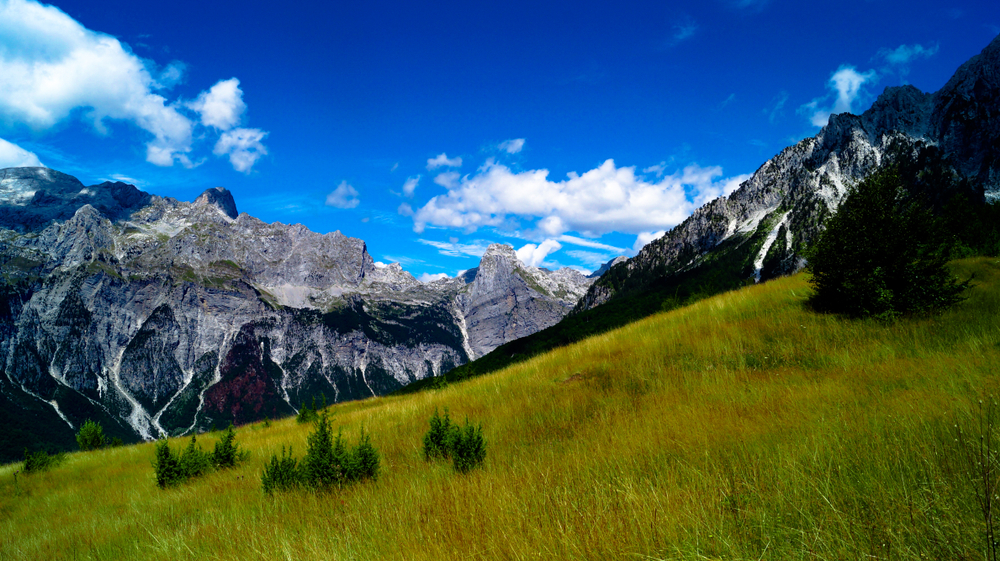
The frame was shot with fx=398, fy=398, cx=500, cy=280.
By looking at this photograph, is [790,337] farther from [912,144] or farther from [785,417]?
[912,144]

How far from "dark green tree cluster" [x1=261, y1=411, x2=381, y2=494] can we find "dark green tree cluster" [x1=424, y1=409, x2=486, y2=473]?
785 millimetres

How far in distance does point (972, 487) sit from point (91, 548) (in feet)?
26.0

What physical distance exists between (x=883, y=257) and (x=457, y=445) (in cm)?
895

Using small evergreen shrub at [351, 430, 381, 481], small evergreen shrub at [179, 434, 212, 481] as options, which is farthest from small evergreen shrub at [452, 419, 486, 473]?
small evergreen shrub at [179, 434, 212, 481]

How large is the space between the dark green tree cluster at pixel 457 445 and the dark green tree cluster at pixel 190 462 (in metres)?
5.40

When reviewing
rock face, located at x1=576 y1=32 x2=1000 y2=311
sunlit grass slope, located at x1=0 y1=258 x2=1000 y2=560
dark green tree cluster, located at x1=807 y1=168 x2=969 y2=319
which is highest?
rock face, located at x1=576 y1=32 x2=1000 y2=311

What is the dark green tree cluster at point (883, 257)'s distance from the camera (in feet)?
23.7

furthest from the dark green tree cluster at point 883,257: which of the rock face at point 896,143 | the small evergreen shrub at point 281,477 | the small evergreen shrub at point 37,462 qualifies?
the rock face at point 896,143

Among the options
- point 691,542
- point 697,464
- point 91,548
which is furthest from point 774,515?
point 91,548

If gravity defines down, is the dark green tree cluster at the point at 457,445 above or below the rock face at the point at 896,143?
below

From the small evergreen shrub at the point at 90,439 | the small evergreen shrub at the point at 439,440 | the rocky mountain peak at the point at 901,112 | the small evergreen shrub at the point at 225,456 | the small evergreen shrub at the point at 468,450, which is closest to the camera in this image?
the small evergreen shrub at the point at 468,450

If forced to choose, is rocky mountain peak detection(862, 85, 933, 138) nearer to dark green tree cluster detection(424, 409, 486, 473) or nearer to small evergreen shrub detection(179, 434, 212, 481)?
dark green tree cluster detection(424, 409, 486, 473)

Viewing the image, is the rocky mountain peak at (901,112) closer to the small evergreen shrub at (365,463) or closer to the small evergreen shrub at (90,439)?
the small evergreen shrub at (365,463)

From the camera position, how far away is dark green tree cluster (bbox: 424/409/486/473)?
499cm
